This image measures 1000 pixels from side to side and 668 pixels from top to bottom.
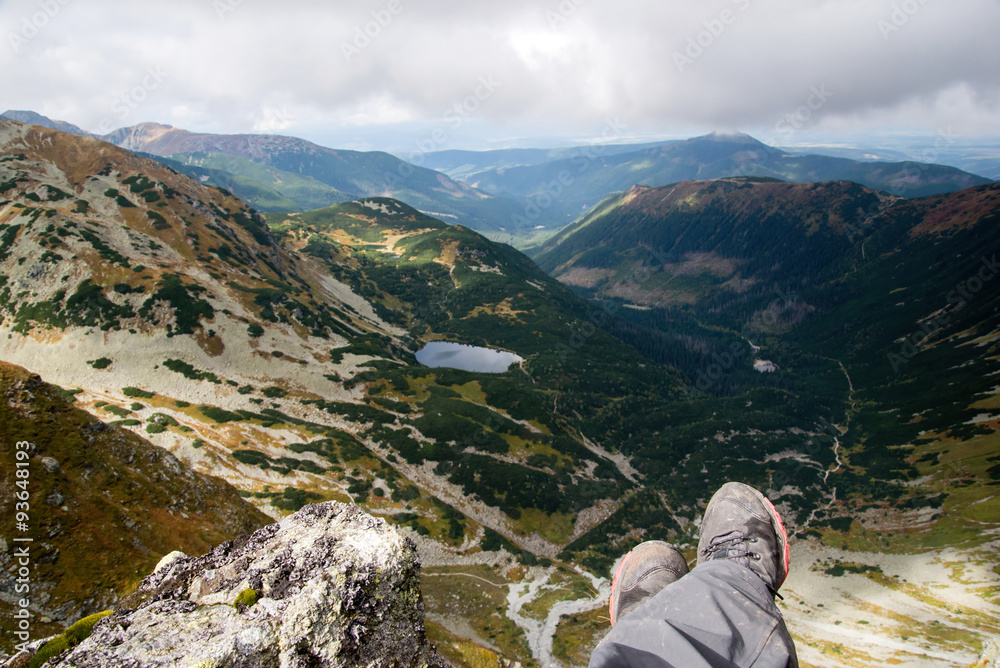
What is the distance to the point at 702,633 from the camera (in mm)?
5859

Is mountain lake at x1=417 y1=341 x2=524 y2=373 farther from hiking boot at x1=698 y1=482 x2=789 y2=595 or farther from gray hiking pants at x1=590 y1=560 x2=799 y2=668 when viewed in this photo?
gray hiking pants at x1=590 y1=560 x2=799 y2=668

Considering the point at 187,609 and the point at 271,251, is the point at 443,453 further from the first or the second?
the point at 271,251

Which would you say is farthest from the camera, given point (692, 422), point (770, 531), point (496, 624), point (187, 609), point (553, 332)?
point (553, 332)

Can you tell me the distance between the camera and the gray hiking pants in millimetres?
5426

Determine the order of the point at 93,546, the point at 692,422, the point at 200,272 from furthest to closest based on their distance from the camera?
the point at 692,422, the point at 200,272, the point at 93,546

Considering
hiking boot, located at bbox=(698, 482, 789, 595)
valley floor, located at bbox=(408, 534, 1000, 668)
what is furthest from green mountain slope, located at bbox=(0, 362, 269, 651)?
hiking boot, located at bbox=(698, 482, 789, 595)

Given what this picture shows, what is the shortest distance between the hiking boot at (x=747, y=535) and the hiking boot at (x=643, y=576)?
2.59 feet

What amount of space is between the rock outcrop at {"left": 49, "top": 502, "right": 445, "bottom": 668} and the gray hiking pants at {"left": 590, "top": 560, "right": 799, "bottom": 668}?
358 centimetres

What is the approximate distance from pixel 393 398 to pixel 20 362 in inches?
2144

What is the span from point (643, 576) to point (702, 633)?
481 cm

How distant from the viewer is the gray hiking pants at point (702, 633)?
5.43m

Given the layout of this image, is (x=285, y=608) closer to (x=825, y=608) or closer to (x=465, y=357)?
(x=825, y=608)

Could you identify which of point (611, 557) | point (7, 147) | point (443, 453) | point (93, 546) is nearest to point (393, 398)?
point (443, 453)

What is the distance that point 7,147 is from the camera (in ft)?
330
